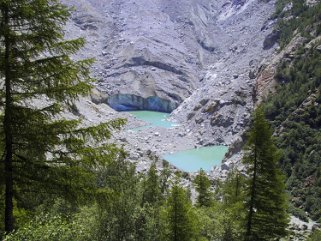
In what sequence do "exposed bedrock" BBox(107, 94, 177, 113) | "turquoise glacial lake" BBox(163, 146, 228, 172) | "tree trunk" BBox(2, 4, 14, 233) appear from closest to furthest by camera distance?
1. "tree trunk" BBox(2, 4, 14, 233)
2. "turquoise glacial lake" BBox(163, 146, 228, 172)
3. "exposed bedrock" BBox(107, 94, 177, 113)

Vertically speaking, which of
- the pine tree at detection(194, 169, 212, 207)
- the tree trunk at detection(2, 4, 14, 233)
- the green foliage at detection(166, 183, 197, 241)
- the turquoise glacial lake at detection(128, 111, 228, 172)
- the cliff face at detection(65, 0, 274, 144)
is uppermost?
the cliff face at detection(65, 0, 274, 144)

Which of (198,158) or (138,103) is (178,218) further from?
(138,103)

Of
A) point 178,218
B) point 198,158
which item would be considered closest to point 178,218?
point 178,218

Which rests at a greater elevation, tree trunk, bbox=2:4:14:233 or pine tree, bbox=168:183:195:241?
tree trunk, bbox=2:4:14:233

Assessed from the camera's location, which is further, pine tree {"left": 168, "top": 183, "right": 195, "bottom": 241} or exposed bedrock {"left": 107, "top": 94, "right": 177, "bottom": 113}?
exposed bedrock {"left": 107, "top": 94, "right": 177, "bottom": 113}

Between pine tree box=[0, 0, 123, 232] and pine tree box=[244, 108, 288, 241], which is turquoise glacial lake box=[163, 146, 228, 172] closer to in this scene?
pine tree box=[244, 108, 288, 241]

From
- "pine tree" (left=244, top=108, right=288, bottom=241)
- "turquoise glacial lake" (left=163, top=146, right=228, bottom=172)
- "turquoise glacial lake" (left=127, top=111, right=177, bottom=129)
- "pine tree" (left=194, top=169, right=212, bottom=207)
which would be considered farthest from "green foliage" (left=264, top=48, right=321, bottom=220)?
"pine tree" (left=244, top=108, right=288, bottom=241)

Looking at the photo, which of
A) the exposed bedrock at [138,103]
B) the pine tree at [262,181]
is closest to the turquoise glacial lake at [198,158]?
the exposed bedrock at [138,103]
